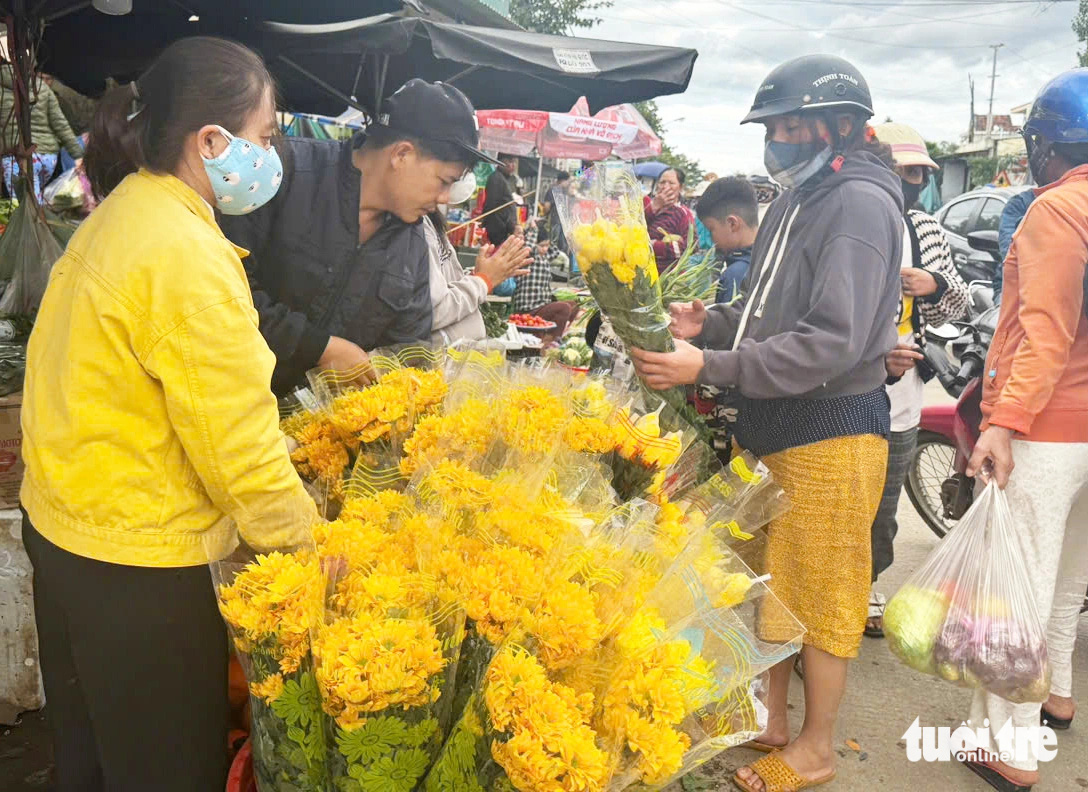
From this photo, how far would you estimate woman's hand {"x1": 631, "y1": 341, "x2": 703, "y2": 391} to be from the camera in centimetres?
231

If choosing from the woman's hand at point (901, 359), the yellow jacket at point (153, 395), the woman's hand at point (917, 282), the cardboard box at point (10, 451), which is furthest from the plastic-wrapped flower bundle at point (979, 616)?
the cardboard box at point (10, 451)

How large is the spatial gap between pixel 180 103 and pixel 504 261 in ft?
5.96

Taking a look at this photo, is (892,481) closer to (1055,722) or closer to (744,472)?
(1055,722)

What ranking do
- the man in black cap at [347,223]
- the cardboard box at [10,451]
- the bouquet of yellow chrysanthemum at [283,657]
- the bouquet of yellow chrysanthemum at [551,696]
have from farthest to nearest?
the cardboard box at [10,451] < the man in black cap at [347,223] < the bouquet of yellow chrysanthemum at [283,657] < the bouquet of yellow chrysanthemum at [551,696]

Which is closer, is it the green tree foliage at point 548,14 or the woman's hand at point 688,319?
the woman's hand at point 688,319

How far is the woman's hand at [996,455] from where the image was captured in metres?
2.46

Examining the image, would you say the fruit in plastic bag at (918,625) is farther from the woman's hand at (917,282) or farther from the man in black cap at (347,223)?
the man in black cap at (347,223)

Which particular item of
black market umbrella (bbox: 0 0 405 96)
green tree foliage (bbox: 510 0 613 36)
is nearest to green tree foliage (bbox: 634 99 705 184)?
green tree foliage (bbox: 510 0 613 36)

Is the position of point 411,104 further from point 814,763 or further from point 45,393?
point 814,763

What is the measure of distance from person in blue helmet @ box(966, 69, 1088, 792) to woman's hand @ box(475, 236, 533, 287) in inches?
66.7

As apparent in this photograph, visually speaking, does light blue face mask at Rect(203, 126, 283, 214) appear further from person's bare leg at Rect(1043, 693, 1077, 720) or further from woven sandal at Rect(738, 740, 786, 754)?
person's bare leg at Rect(1043, 693, 1077, 720)

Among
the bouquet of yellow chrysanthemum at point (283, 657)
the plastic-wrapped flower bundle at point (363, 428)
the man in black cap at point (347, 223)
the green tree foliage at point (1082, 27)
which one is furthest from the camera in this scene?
the green tree foliage at point (1082, 27)

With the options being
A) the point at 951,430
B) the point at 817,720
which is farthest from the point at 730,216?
the point at 817,720

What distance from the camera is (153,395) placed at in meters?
1.42
